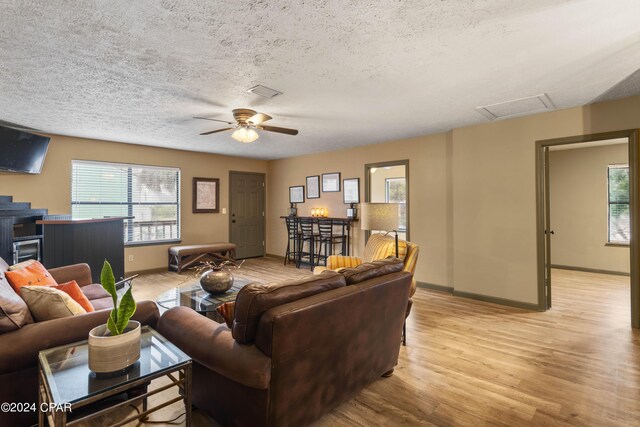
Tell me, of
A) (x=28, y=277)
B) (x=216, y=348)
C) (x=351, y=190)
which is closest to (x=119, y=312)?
(x=216, y=348)

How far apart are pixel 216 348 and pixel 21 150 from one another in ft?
15.2

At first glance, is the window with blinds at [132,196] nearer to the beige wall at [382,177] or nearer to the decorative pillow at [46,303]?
the decorative pillow at [46,303]

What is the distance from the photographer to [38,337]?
5.40ft

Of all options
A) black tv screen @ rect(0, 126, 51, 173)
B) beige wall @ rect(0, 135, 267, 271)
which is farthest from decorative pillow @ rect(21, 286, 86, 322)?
beige wall @ rect(0, 135, 267, 271)

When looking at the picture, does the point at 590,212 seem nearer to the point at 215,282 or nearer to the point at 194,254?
the point at 215,282

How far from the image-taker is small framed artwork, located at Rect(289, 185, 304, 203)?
727cm

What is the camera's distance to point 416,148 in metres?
5.28

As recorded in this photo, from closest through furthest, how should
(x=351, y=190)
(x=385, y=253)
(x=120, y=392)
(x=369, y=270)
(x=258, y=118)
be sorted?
1. (x=120, y=392)
2. (x=369, y=270)
3. (x=385, y=253)
4. (x=258, y=118)
5. (x=351, y=190)

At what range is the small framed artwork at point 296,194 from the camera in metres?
7.27

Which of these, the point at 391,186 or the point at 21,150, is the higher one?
the point at 21,150

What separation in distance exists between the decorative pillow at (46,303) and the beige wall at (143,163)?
408 cm

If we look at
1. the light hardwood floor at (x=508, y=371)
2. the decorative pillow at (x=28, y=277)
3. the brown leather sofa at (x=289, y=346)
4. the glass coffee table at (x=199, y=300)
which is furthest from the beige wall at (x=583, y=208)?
the decorative pillow at (x=28, y=277)

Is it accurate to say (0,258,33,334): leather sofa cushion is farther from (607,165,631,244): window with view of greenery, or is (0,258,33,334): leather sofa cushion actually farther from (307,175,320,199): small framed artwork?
(607,165,631,244): window with view of greenery

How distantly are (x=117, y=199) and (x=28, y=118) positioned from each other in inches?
78.3
